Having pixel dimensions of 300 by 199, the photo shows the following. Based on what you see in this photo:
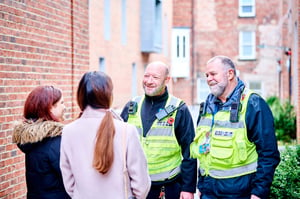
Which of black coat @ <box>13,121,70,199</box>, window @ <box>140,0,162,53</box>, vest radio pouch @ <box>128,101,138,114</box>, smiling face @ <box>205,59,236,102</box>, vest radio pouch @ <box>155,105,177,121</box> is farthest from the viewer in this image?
window @ <box>140,0,162,53</box>

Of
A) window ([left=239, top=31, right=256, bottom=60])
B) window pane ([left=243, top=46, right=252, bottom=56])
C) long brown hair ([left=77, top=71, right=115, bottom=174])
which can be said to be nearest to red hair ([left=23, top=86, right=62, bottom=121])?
long brown hair ([left=77, top=71, right=115, bottom=174])

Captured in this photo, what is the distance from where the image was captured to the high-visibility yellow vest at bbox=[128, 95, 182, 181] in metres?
5.25

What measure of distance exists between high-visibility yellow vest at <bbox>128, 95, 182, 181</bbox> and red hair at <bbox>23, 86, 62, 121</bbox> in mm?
1252

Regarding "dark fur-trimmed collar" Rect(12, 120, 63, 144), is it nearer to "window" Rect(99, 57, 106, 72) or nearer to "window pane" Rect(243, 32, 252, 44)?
"window" Rect(99, 57, 106, 72)

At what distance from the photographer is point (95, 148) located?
3.49 metres

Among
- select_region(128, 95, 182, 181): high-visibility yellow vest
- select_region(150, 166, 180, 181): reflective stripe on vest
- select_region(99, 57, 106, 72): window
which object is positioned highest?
select_region(99, 57, 106, 72): window

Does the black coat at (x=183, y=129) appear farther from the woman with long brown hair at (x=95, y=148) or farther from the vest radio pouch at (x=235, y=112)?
the woman with long brown hair at (x=95, y=148)

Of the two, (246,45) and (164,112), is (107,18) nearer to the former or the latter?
(164,112)

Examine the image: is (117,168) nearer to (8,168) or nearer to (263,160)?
(263,160)

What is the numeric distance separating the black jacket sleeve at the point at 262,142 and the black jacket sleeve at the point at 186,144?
0.83 metres

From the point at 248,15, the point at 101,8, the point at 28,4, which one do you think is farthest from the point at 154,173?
the point at 248,15

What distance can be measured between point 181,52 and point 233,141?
111ft

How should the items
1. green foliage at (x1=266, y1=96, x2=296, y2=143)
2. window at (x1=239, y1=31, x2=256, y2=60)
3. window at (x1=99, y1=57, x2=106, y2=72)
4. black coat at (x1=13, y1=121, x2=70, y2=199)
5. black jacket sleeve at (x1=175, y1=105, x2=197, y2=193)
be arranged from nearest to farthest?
1. black coat at (x1=13, y1=121, x2=70, y2=199)
2. black jacket sleeve at (x1=175, y1=105, x2=197, y2=193)
3. green foliage at (x1=266, y1=96, x2=296, y2=143)
4. window at (x1=99, y1=57, x2=106, y2=72)
5. window at (x1=239, y1=31, x2=256, y2=60)

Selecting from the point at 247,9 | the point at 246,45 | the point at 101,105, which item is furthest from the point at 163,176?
the point at 247,9
